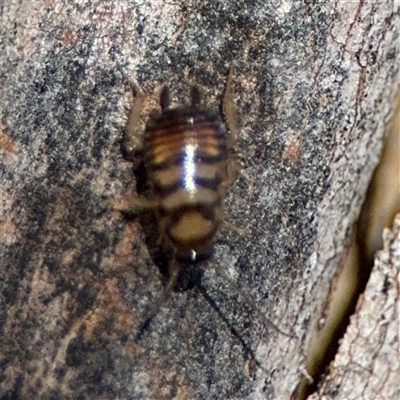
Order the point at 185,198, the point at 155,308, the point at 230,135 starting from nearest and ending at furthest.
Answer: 1. the point at 155,308
2. the point at 230,135
3. the point at 185,198

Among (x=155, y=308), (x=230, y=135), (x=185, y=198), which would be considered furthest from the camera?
(x=185, y=198)

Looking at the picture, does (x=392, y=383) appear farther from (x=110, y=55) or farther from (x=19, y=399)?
(x=110, y=55)

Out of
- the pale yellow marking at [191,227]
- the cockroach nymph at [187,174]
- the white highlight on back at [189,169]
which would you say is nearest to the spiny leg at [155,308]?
the cockroach nymph at [187,174]

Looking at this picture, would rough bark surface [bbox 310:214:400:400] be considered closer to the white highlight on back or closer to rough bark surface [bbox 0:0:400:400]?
Answer: rough bark surface [bbox 0:0:400:400]

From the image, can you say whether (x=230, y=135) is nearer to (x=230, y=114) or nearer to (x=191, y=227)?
(x=230, y=114)

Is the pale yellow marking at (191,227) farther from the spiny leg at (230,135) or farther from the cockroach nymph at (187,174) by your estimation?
the spiny leg at (230,135)

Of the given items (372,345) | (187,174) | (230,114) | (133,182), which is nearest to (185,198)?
(187,174)

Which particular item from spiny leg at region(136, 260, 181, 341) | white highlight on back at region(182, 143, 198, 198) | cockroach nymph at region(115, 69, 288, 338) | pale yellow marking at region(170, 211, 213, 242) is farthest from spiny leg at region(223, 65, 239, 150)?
spiny leg at region(136, 260, 181, 341)

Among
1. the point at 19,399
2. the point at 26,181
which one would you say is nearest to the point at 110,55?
the point at 26,181

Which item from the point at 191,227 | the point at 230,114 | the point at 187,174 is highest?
the point at 230,114
